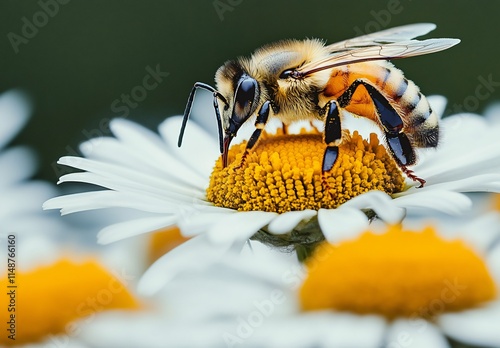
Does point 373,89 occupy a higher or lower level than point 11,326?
higher

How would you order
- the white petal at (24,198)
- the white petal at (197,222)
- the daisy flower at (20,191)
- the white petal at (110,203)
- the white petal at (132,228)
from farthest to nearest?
1. the white petal at (24,198)
2. the daisy flower at (20,191)
3. the white petal at (110,203)
4. the white petal at (132,228)
5. the white petal at (197,222)

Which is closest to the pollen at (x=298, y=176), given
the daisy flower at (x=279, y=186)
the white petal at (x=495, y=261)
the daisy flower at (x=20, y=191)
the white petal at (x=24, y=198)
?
the daisy flower at (x=279, y=186)

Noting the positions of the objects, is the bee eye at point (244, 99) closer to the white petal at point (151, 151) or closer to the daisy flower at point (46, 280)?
the white petal at point (151, 151)

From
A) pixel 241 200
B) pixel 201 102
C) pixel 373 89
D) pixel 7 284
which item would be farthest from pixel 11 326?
pixel 201 102

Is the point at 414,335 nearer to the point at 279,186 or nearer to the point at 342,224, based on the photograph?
the point at 342,224

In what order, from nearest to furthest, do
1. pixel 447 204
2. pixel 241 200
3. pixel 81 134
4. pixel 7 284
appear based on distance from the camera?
pixel 447 204
pixel 241 200
pixel 7 284
pixel 81 134

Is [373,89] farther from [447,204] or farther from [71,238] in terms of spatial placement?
[71,238]
